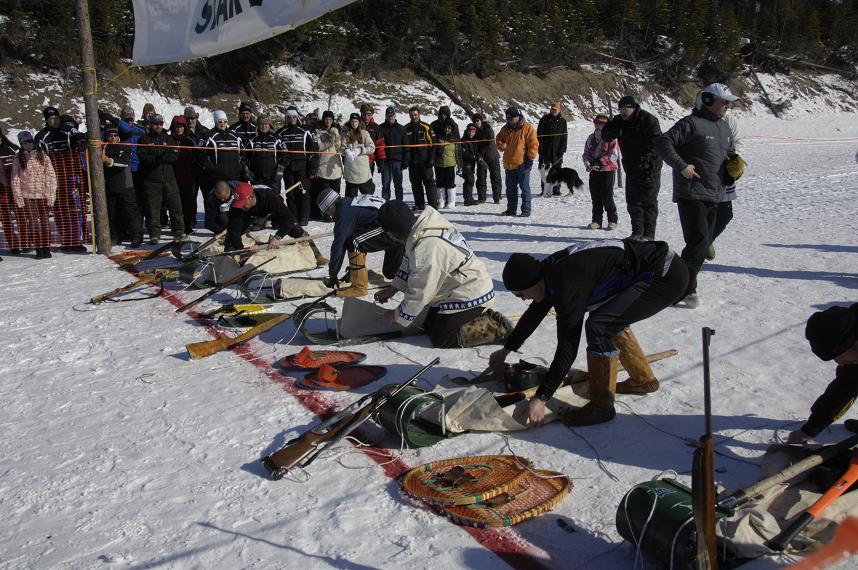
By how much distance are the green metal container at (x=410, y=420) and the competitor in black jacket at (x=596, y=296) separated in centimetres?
51

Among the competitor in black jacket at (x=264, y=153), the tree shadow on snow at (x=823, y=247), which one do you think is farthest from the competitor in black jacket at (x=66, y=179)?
the tree shadow on snow at (x=823, y=247)

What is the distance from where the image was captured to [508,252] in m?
8.23

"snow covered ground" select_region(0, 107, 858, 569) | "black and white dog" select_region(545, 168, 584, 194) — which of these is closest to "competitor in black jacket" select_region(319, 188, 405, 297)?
"snow covered ground" select_region(0, 107, 858, 569)

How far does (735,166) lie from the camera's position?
5500 mm

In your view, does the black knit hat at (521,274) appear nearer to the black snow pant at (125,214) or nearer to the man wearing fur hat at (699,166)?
the man wearing fur hat at (699,166)

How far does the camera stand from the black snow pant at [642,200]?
24.7 ft

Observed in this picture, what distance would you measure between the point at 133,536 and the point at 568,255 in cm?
228

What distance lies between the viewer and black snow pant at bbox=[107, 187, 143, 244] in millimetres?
9539

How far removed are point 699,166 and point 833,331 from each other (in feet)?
9.97

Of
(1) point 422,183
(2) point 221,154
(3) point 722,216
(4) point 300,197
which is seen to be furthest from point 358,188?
(3) point 722,216

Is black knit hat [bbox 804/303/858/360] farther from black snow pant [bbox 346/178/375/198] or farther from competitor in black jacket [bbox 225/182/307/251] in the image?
black snow pant [bbox 346/178/375/198]

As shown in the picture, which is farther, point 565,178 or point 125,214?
point 565,178

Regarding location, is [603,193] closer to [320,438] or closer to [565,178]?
[565,178]

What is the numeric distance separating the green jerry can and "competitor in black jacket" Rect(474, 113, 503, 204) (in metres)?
10.1
